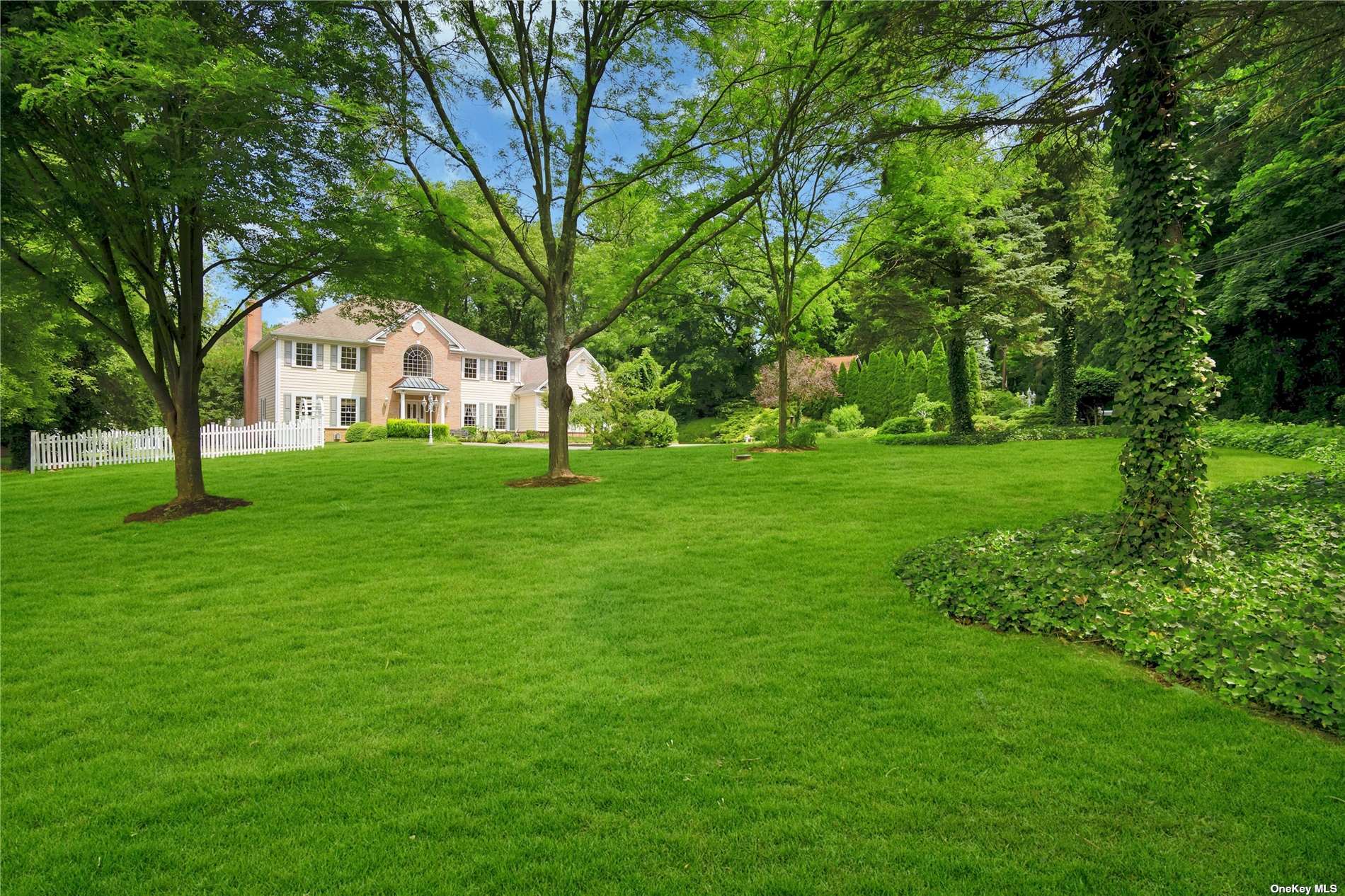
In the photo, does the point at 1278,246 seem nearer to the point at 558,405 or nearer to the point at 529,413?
the point at 558,405

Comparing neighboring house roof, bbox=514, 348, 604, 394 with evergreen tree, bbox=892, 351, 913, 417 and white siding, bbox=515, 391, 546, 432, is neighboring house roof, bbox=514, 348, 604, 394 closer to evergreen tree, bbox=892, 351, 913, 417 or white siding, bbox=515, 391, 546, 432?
white siding, bbox=515, 391, 546, 432

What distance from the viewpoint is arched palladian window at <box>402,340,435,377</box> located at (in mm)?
31453

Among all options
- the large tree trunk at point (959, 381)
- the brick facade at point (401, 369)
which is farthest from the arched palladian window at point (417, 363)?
the large tree trunk at point (959, 381)

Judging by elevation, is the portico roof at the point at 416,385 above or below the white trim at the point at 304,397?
above

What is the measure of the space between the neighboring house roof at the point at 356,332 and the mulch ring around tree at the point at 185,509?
15.7m

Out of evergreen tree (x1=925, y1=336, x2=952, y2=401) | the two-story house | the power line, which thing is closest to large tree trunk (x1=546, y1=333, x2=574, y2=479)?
the power line

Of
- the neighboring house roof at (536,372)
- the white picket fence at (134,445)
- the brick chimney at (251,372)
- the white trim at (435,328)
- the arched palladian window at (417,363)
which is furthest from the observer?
the neighboring house roof at (536,372)

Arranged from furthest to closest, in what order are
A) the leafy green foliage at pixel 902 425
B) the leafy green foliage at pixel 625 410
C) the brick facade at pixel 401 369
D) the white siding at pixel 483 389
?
the white siding at pixel 483 389 < the brick facade at pixel 401 369 < the leafy green foliage at pixel 902 425 < the leafy green foliage at pixel 625 410

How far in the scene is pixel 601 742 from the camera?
3.26 m

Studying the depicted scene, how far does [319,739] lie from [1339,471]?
12.7 m

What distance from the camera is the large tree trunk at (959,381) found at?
61.5 ft

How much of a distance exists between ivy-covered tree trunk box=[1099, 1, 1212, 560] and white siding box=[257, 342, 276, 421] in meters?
31.0

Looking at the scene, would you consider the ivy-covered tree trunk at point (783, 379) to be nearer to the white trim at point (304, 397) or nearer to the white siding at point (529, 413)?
the white trim at point (304, 397)

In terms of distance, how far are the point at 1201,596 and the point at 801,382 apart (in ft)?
88.0
